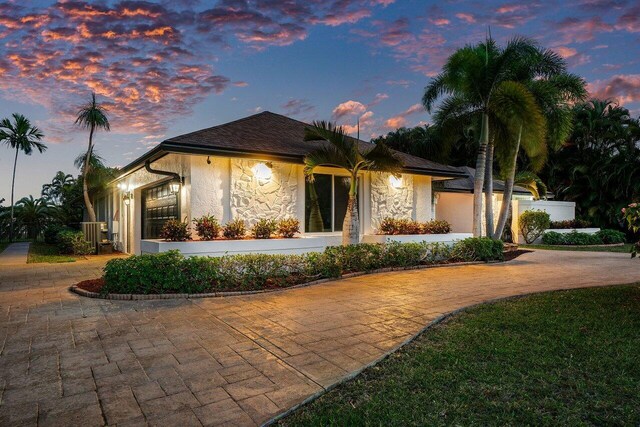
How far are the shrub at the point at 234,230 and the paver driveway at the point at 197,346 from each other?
2589mm

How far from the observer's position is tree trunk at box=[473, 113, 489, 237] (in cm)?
1235

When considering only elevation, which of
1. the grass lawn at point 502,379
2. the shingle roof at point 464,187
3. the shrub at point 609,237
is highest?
the shingle roof at point 464,187

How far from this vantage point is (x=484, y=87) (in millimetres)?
12062

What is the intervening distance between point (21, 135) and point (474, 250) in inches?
991

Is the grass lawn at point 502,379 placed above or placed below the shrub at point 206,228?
below

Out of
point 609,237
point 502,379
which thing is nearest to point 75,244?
point 502,379

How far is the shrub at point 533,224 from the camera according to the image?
18.6m

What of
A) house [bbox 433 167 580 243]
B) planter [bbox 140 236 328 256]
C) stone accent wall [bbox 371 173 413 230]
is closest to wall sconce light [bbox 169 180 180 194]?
planter [bbox 140 236 328 256]

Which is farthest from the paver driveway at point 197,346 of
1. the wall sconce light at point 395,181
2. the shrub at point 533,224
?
the shrub at point 533,224

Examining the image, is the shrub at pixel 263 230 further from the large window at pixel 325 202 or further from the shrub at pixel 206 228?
the large window at pixel 325 202

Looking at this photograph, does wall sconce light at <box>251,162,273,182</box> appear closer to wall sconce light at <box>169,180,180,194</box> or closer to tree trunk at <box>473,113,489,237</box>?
wall sconce light at <box>169,180,180,194</box>

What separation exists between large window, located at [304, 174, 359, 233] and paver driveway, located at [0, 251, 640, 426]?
134 inches

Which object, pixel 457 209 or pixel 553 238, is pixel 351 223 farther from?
pixel 553 238

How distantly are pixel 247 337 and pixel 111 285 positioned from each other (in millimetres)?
3412
